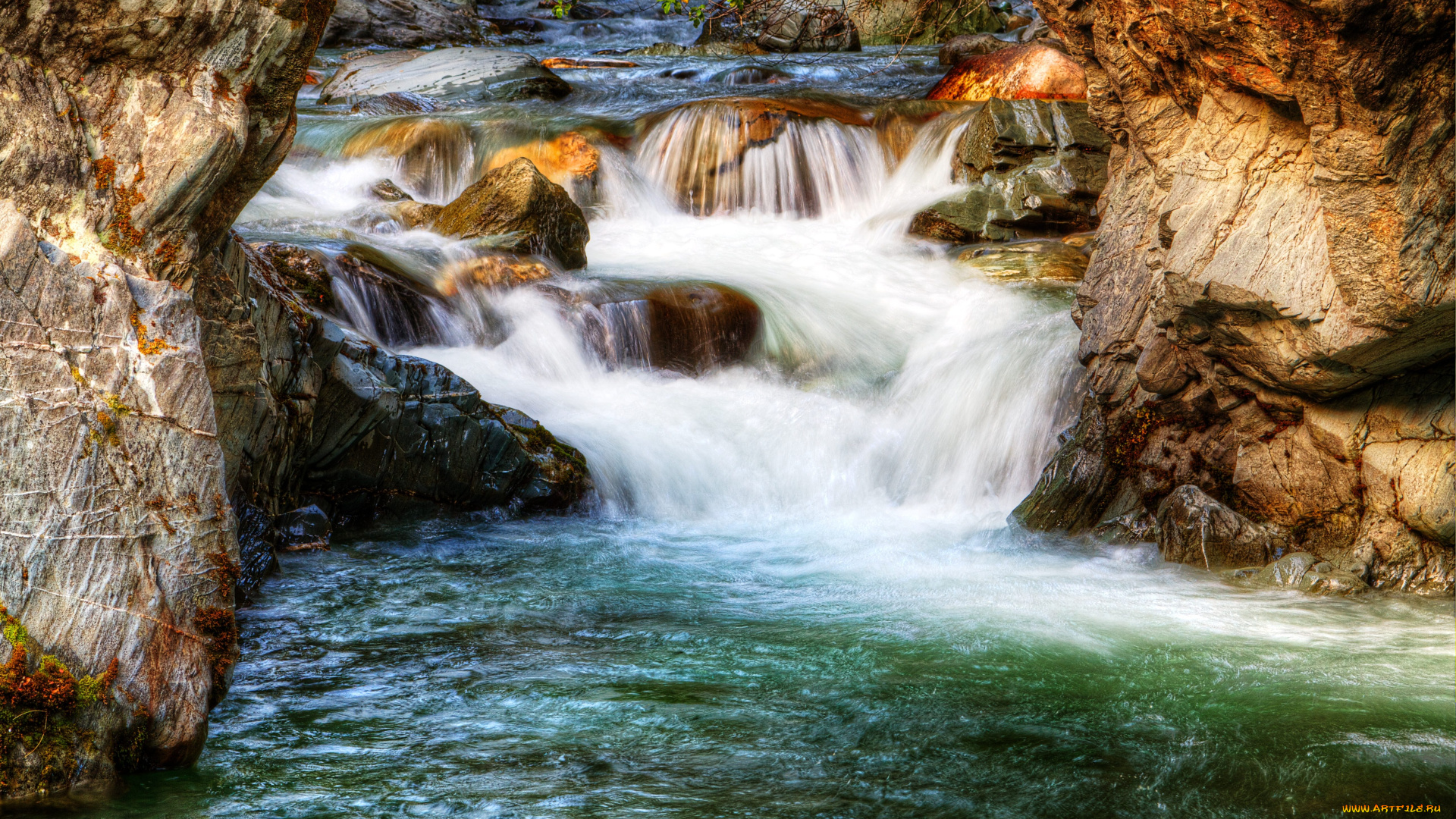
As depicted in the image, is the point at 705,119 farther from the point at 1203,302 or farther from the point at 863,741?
the point at 863,741

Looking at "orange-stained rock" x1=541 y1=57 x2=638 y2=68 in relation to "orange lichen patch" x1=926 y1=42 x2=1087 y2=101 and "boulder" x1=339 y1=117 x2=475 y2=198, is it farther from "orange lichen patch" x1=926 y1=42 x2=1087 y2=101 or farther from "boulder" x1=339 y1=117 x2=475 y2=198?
"orange lichen patch" x1=926 y1=42 x2=1087 y2=101

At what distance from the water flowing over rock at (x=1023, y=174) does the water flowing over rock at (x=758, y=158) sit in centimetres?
128

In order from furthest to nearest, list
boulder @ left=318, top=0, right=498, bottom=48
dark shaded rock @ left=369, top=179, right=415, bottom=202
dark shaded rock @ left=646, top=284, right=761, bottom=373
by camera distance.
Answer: boulder @ left=318, top=0, right=498, bottom=48 → dark shaded rock @ left=369, top=179, right=415, bottom=202 → dark shaded rock @ left=646, top=284, right=761, bottom=373

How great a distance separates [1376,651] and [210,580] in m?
4.38

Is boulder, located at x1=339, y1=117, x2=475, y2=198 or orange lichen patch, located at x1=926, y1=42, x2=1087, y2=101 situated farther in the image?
orange lichen patch, located at x1=926, y1=42, x2=1087, y2=101

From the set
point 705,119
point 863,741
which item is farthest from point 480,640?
point 705,119

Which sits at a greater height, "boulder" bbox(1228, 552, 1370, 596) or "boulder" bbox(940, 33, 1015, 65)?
"boulder" bbox(940, 33, 1015, 65)

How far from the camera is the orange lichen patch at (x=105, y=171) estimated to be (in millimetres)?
3412

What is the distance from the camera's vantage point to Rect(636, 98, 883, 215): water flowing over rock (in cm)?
1262

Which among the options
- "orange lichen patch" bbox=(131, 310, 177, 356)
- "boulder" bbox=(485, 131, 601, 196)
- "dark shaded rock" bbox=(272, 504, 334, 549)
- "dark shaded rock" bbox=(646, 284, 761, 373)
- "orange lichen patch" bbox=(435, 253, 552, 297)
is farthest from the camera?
"boulder" bbox=(485, 131, 601, 196)

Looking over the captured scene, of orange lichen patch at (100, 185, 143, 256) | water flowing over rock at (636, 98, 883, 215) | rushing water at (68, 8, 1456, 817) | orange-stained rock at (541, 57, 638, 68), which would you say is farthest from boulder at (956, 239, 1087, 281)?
orange-stained rock at (541, 57, 638, 68)

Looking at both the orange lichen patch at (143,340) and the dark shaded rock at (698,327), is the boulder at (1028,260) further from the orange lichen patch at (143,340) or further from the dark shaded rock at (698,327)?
the orange lichen patch at (143,340)

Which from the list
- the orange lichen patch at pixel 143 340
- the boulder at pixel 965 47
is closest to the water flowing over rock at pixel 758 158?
the boulder at pixel 965 47

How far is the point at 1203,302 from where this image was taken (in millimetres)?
5246
